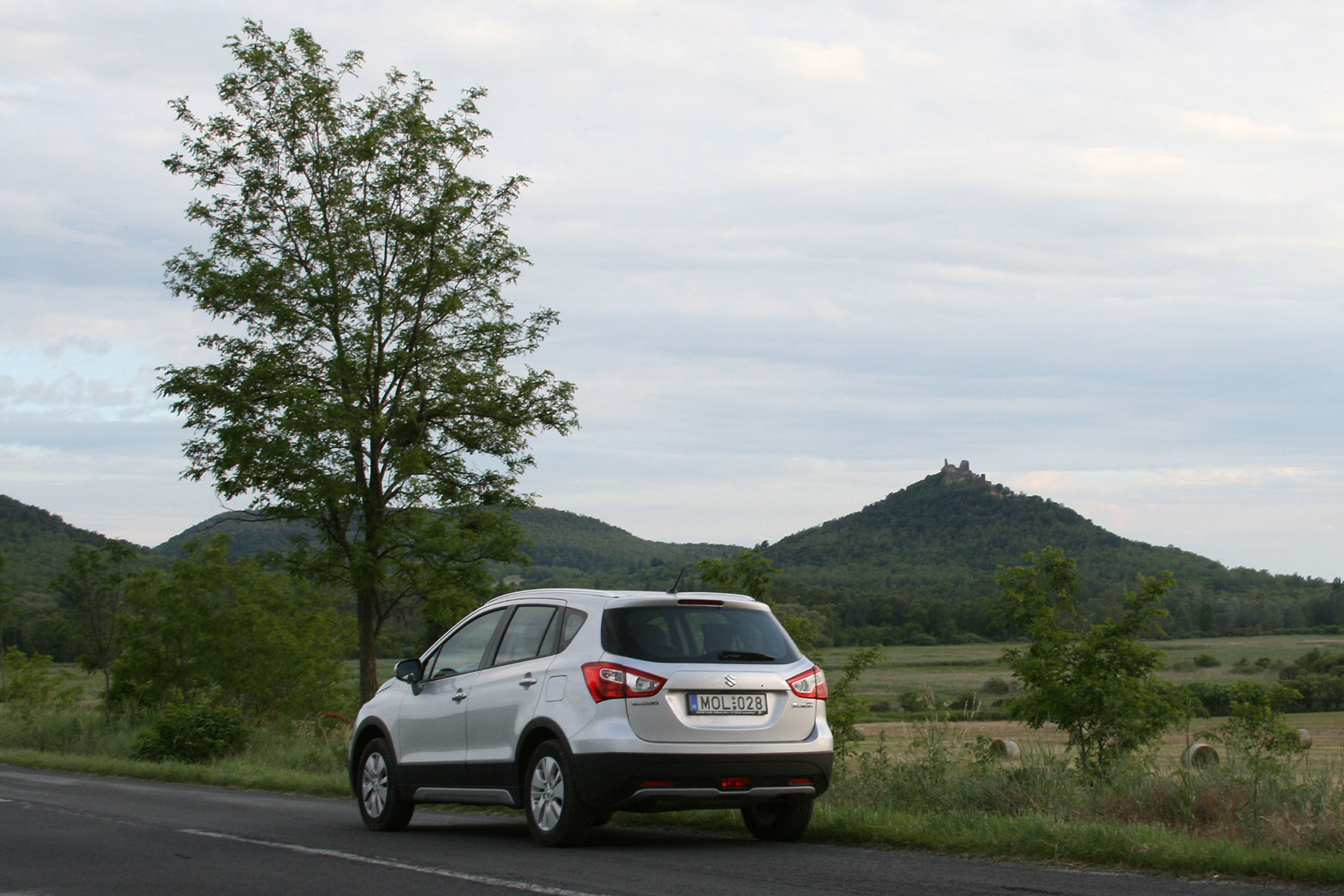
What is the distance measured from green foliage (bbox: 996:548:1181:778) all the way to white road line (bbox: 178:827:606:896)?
6.58 m

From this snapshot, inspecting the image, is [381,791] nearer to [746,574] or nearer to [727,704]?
[727,704]

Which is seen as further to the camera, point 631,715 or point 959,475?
point 959,475

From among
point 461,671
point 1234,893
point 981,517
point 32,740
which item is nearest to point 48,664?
point 32,740

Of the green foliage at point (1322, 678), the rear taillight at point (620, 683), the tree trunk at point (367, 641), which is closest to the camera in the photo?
the rear taillight at point (620, 683)

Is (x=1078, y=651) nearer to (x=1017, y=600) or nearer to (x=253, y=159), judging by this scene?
(x=1017, y=600)

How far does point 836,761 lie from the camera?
11.7 meters

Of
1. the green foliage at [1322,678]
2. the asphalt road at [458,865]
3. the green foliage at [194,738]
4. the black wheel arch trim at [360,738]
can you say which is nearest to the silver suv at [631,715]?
the asphalt road at [458,865]

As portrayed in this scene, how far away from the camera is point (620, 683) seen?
27.1 feet

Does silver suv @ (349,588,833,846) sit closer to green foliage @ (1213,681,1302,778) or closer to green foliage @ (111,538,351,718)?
green foliage @ (1213,681,1302,778)

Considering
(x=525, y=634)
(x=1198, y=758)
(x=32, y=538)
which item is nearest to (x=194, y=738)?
(x=525, y=634)

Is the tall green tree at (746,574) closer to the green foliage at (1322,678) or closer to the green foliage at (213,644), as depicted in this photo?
Answer: the green foliage at (213,644)

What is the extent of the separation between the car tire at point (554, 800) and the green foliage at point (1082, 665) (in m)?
5.60

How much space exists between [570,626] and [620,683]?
2.46 ft

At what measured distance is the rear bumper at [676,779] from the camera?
812cm
